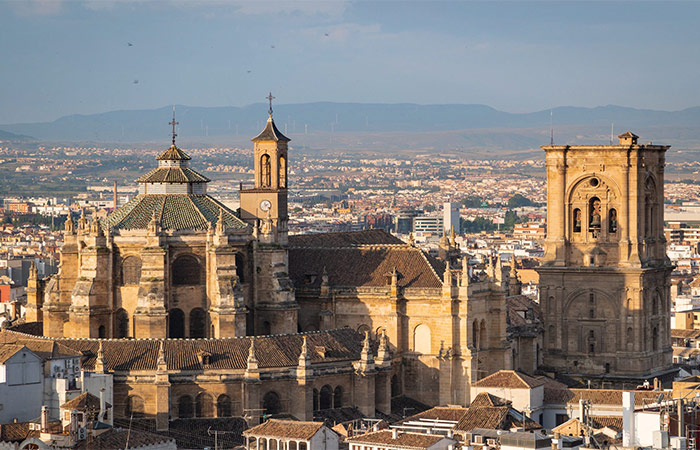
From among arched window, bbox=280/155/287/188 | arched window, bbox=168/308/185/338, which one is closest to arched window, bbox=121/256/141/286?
arched window, bbox=168/308/185/338

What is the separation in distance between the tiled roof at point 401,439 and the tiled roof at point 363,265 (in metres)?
20.9

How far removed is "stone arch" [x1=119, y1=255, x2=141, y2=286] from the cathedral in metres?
0.05

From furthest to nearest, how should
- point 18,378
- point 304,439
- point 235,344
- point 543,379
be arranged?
point 543,379, point 235,344, point 18,378, point 304,439

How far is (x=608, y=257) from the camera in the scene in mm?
104062

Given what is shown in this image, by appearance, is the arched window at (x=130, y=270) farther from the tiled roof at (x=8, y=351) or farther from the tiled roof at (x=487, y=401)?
the tiled roof at (x=487, y=401)

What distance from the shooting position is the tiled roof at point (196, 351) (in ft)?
272

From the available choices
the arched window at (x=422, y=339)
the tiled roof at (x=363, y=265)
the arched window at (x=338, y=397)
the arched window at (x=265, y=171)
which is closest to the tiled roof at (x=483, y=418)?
the arched window at (x=338, y=397)

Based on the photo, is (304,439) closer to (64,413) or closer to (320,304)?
(64,413)

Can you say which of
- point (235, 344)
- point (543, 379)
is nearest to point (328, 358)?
point (235, 344)

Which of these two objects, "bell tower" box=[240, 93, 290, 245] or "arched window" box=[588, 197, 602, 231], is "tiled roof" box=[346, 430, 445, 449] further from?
"arched window" box=[588, 197, 602, 231]

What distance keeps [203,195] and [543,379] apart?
18.8 meters

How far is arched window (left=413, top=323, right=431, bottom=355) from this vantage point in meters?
92.1

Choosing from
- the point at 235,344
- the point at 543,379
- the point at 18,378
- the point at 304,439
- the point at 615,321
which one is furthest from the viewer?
the point at 615,321

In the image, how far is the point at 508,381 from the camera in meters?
86.0
